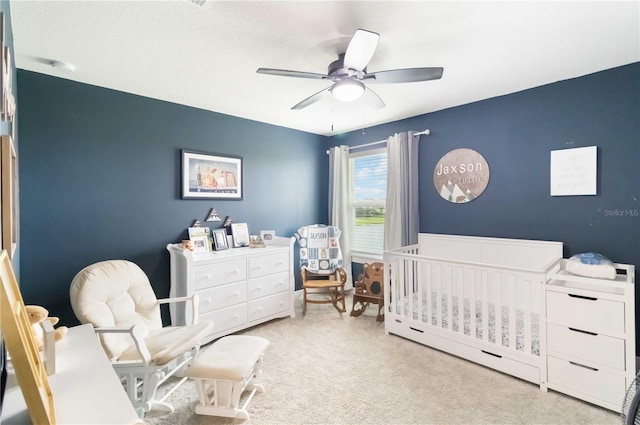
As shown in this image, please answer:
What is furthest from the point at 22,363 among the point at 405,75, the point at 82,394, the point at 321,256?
the point at 321,256

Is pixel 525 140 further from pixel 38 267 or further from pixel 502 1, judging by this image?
pixel 38 267

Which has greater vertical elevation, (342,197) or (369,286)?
(342,197)

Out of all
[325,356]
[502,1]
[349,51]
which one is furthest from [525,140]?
[325,356]

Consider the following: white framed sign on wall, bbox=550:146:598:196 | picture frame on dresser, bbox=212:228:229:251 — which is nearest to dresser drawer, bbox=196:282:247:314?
picture frame on dresser, bbox=212:228:229:251

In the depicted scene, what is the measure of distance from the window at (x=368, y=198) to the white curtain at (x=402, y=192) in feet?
0.85

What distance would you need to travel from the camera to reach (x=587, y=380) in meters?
1.88

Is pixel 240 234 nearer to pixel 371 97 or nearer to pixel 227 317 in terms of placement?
pixel 227 317

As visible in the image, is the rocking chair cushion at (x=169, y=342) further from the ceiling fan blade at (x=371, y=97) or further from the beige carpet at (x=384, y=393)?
the ceiling fan blade at (x=371, y=97)

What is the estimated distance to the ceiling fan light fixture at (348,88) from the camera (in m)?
1.91

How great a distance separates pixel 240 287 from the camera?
9.84ft

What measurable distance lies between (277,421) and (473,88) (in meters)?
3.03

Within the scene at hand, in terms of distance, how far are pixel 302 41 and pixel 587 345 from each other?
2619mm

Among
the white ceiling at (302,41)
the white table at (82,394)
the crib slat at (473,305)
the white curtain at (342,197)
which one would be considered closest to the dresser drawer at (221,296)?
the white table at (82,394)

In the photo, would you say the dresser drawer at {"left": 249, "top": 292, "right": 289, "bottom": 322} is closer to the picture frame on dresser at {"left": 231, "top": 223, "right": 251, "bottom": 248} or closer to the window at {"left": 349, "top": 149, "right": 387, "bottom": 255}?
the picture frame on dresser at {"left": 231, "top": 223, "right": 251, "bottom": 248}
